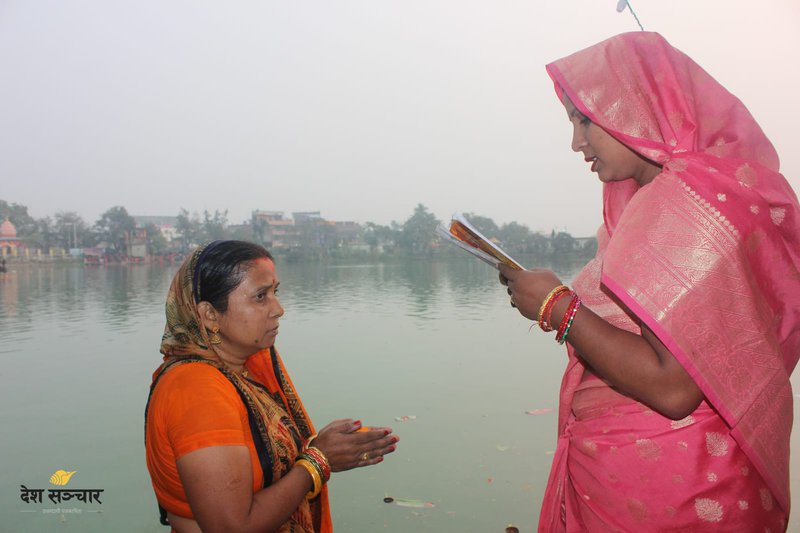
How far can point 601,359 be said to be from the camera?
1213 millimetres

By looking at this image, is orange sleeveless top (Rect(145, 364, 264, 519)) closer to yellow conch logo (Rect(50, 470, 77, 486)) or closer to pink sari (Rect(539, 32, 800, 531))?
pink sari (Rect(539, 32, 800, 531))

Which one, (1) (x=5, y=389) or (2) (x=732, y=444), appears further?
(1) (x=5, y=389)

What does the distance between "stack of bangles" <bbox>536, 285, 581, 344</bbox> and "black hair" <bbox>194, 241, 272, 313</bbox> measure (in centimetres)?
94

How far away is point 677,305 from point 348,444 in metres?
1.02

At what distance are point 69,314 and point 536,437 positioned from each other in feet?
39.7

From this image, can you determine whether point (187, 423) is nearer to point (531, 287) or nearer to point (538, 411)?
point (531, 287)

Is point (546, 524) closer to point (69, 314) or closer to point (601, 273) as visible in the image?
point (601, 273)

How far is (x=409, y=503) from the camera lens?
342cm

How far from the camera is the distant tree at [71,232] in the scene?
4791 cm

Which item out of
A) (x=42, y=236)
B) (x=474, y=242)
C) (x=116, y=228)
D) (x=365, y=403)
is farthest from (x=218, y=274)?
(x=42, y=236)

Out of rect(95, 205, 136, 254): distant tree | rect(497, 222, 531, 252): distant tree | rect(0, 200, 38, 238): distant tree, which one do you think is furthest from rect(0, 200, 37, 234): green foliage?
rect(497, 222, 531, 252): distant tree

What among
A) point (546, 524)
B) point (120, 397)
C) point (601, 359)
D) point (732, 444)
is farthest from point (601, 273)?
point (120, 397)

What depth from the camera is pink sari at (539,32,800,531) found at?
3.90 feet

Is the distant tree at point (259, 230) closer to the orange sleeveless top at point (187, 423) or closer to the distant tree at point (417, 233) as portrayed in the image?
the distant tree at point (417, 233)
